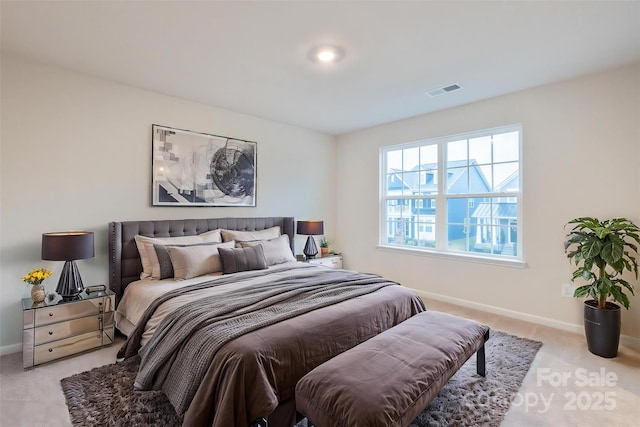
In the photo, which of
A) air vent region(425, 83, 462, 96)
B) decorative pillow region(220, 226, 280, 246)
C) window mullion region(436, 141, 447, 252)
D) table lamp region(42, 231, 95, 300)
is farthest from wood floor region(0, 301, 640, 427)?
air vent region(425, 83, 462, 96)

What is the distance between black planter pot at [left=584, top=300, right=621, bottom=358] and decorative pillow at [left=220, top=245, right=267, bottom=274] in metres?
3.06

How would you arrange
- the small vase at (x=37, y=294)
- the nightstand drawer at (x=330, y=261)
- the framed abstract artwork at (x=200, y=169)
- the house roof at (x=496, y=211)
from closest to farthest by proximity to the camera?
the small vase at (x=37, y=294) < the framed abstract artwork at (x=200, y=169) < the house roof at (x=496, y=211) < the nightstand drawer at (x=330, y=261)

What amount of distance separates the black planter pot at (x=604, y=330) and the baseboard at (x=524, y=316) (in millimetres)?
398

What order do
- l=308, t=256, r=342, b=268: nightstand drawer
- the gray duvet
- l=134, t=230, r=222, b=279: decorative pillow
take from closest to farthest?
1. the gray duvet
2. l=134, t=230, r=222, b=279: decorative pillow
3. l=308, t=256, r=342, b=268: nightstand drawer

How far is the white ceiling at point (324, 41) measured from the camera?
2027 mm

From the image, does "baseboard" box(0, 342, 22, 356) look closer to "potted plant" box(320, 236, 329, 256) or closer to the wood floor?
the wood floor

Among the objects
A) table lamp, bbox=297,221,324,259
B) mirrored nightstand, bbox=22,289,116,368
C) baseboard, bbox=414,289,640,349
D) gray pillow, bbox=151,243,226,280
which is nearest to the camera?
mirrored nightstand, bbox=22,289,116,368

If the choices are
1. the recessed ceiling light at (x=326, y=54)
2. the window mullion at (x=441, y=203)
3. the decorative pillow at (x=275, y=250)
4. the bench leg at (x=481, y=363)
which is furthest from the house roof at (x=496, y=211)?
the recessed ceiling light at (x=326, y=54)

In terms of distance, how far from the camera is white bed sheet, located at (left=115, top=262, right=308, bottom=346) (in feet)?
7.31

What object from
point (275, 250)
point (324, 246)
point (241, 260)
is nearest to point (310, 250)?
point (324, 246)

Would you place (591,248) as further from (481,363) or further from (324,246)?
(324,246)

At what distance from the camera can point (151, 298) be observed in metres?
2.47

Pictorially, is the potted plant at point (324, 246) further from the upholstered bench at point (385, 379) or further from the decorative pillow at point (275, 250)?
the upholstered bench at point (385, 379)

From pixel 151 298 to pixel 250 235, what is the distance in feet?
4.81
